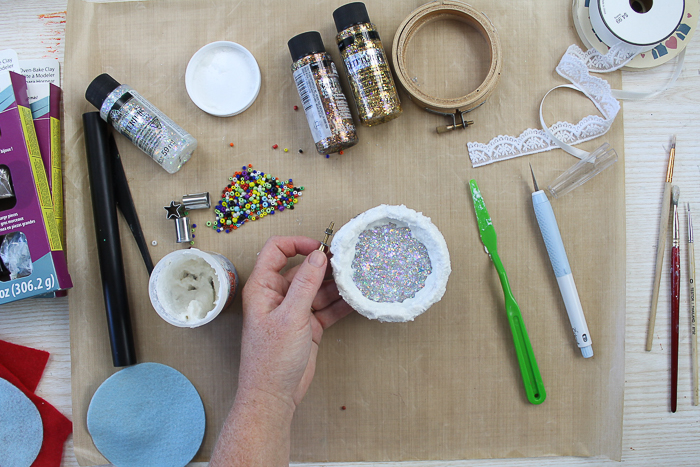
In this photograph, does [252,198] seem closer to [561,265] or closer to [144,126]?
[144,126]

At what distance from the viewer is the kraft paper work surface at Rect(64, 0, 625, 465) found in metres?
0.87

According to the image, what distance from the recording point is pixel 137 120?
81 cm

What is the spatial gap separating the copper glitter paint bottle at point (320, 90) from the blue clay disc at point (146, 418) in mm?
573

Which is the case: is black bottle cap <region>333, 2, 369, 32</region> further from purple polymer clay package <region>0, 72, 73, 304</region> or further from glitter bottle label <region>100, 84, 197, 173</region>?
purple polymer clay package <region>0, 72, 73, 304</region>

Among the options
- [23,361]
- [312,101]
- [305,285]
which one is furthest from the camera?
[23,361]

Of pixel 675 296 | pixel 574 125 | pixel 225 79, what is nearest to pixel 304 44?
pixel 225 79

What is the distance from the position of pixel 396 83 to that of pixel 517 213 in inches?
14.3

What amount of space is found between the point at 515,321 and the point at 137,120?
0.84 m

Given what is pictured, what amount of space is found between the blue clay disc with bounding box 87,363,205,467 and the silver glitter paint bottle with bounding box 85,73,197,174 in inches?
17.1

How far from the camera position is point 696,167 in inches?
35.0

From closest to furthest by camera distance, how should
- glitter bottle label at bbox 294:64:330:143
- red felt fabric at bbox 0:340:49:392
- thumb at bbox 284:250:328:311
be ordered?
thumb at bbox 284:250:328:311
glitter bottle label at bbox 294:64:330:143
red felt fabric at bbox 0:340:49:392

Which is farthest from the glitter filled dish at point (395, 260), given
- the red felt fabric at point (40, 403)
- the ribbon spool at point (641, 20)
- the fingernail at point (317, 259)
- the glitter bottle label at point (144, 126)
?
the red felt fabric at point (40, 403)

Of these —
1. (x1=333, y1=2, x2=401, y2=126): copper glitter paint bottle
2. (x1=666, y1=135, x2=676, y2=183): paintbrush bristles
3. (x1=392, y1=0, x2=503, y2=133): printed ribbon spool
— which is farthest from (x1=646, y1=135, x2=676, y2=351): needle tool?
(x1=333, y1=2, x2=401, y2=126): copper glitter paint bottle

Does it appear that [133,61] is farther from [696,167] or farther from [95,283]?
[696,167]
